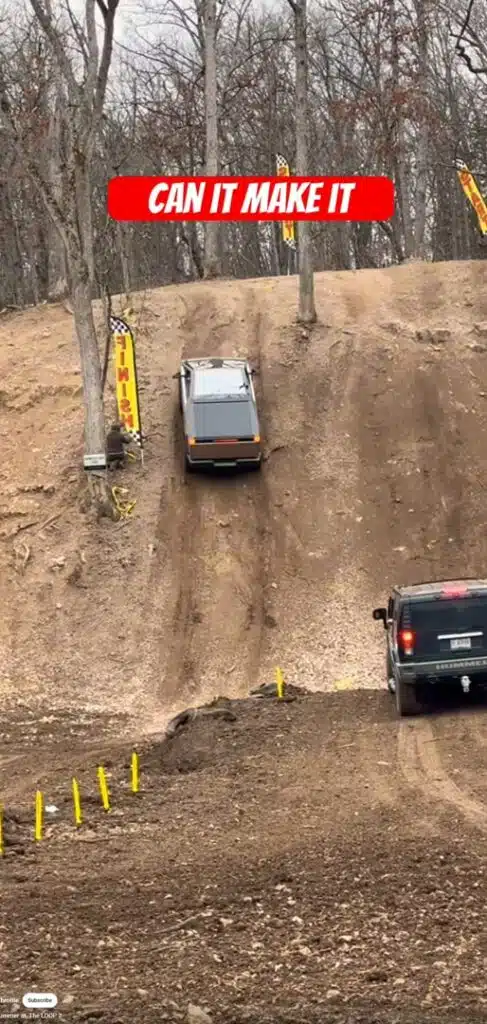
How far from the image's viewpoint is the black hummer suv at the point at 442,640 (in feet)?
48.1

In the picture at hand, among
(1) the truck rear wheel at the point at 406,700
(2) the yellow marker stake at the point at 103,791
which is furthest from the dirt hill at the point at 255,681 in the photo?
(1) the truck rear wheel at the point at 406,700

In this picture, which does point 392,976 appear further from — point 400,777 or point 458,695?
point 458,695

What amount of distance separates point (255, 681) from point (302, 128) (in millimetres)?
15075

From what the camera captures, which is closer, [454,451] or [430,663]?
[430,663]

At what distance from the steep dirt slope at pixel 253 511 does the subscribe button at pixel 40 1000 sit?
11.0 m

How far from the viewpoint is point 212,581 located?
22.0m

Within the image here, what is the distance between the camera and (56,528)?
23.1 m

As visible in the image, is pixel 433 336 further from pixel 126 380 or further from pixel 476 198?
pixel 126 380

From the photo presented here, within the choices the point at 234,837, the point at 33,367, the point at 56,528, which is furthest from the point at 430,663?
the point at 33,367

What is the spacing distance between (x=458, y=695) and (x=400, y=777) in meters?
3.54

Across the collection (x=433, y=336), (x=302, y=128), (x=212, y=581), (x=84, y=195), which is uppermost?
(x=302, y=128)

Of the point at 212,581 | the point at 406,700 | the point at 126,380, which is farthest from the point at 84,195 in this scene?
the point at 406,700

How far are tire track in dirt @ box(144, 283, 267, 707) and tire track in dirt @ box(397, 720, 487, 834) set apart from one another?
18.7 ft

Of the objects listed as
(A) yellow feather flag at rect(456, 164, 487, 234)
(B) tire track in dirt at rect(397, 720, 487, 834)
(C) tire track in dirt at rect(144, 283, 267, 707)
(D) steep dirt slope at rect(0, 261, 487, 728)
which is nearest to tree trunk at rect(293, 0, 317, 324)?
(D) steep dirt slope at rect(0, 261, 487, 728)
